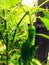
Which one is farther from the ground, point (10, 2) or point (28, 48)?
point (10, 2)

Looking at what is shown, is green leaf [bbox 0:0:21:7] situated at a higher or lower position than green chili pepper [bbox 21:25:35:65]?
higher

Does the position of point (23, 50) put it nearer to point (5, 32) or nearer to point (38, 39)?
point (5, 32)

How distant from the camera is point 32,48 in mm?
527

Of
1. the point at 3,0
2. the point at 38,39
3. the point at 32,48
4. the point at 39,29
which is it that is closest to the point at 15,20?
the point at 3,0

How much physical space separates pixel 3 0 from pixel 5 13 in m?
0.17

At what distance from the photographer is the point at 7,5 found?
0.61 metres

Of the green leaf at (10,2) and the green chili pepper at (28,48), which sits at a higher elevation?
the green leaf at (10,2)

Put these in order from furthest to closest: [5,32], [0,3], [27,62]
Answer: [5,32], [0,3], [27,62]

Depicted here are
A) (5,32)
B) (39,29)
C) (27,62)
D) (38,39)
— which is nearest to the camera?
(27,62)

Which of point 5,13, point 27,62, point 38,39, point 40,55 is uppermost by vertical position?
point 5,13

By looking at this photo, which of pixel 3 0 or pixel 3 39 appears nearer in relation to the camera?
pixel 3 0

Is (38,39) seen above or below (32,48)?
below

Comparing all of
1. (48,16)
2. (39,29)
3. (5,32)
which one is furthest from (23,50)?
(39,29)

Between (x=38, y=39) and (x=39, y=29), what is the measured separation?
29 cm
